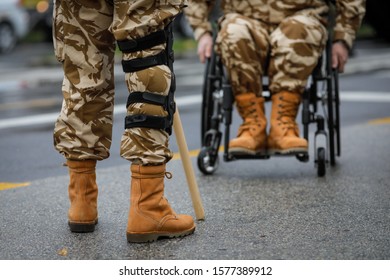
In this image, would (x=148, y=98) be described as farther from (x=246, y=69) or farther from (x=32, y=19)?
(x=32, y=19)

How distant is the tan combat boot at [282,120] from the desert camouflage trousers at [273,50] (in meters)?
0.05

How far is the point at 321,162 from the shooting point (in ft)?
18.1

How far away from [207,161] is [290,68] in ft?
2.34

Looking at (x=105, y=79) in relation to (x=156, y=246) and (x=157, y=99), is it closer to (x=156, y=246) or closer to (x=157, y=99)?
(x=157, y=99)

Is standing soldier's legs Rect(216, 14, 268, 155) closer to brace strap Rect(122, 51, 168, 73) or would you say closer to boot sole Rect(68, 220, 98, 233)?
boot sole Rect(68, 220, 98, 233)

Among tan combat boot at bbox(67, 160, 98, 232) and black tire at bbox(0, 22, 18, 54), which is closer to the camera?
tan combat boot at bbox(67, 160, 98, 232)

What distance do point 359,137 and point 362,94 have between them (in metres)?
3.39

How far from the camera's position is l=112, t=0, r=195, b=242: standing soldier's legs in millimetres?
3859

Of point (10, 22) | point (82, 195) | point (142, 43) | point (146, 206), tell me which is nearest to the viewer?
point (142, 43)

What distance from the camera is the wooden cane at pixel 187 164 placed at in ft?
13.8

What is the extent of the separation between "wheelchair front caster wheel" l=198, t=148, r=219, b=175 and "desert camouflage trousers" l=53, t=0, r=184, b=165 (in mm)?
1459

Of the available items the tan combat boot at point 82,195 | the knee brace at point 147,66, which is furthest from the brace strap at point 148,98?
the tan combat boot at point 82,195

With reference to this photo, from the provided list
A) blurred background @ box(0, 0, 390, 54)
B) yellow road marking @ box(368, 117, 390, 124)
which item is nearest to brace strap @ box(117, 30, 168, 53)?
yellow road marking @ box(368, 117, 390, 124)

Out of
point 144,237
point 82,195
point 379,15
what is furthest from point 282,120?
point 379,15
